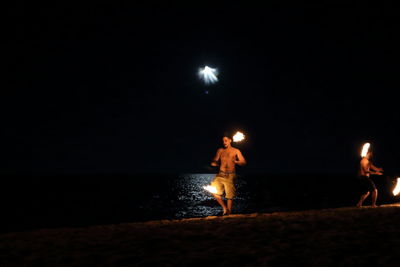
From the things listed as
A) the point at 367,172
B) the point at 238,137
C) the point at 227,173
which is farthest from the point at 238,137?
the point at 367,172

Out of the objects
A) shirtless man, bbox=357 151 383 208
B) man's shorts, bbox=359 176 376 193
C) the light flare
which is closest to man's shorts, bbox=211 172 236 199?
the light flare

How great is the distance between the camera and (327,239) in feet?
17.6

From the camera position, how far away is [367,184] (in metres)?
11.5

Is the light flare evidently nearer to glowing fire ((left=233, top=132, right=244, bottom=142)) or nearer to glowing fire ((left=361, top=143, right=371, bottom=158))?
glowing fire ((left=233, top=132, right=244, bottom=142))

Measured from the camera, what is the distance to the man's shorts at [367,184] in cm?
1134

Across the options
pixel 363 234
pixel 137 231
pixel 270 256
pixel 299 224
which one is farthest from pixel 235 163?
pixel 270 256

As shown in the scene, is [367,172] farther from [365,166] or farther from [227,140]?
[227,140]

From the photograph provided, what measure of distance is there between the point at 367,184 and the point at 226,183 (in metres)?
5.52

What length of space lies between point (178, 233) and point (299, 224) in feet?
8.38

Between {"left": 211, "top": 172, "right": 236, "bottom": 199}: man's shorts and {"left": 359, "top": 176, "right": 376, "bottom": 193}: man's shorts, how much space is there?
5.23 metres

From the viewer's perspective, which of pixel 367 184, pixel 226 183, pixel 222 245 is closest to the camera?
pixel 222 245

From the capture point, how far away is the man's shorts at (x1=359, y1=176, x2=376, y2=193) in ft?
37.2

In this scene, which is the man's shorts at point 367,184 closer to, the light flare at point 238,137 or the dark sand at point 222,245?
the dark sand at point 222,245

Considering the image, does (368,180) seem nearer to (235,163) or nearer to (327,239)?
(235,163)
